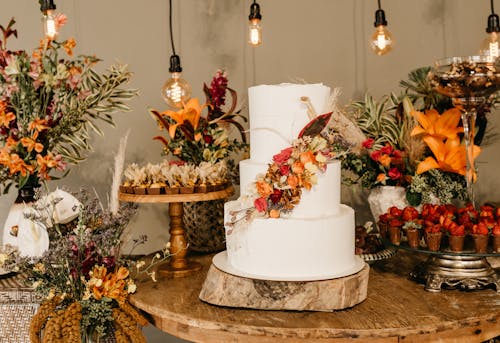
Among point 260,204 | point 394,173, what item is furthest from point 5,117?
point 394,173

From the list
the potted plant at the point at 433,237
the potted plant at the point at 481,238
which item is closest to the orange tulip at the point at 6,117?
the potted plant at the point at 433,237

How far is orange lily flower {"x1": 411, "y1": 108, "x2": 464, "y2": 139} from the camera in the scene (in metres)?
1.90

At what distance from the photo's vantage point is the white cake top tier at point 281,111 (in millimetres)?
1484

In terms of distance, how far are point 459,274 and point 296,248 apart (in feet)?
1.72

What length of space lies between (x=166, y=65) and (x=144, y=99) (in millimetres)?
185

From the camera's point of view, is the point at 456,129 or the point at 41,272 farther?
the point at 456,129

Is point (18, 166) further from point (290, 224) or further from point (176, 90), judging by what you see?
point (290, 224)

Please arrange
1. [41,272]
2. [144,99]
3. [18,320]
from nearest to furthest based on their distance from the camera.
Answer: [41,272], [18,320], [144,99]

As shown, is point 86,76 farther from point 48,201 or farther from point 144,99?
point 144,99

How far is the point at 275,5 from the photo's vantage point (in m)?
2.59

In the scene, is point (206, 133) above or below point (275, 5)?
below

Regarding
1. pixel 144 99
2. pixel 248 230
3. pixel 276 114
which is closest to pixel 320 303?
pixel 248 230

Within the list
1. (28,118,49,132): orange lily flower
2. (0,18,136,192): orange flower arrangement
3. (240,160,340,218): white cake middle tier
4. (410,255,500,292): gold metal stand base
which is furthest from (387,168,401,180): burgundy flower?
(28,118,49,132): orange lily flower

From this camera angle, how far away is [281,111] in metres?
1.50
